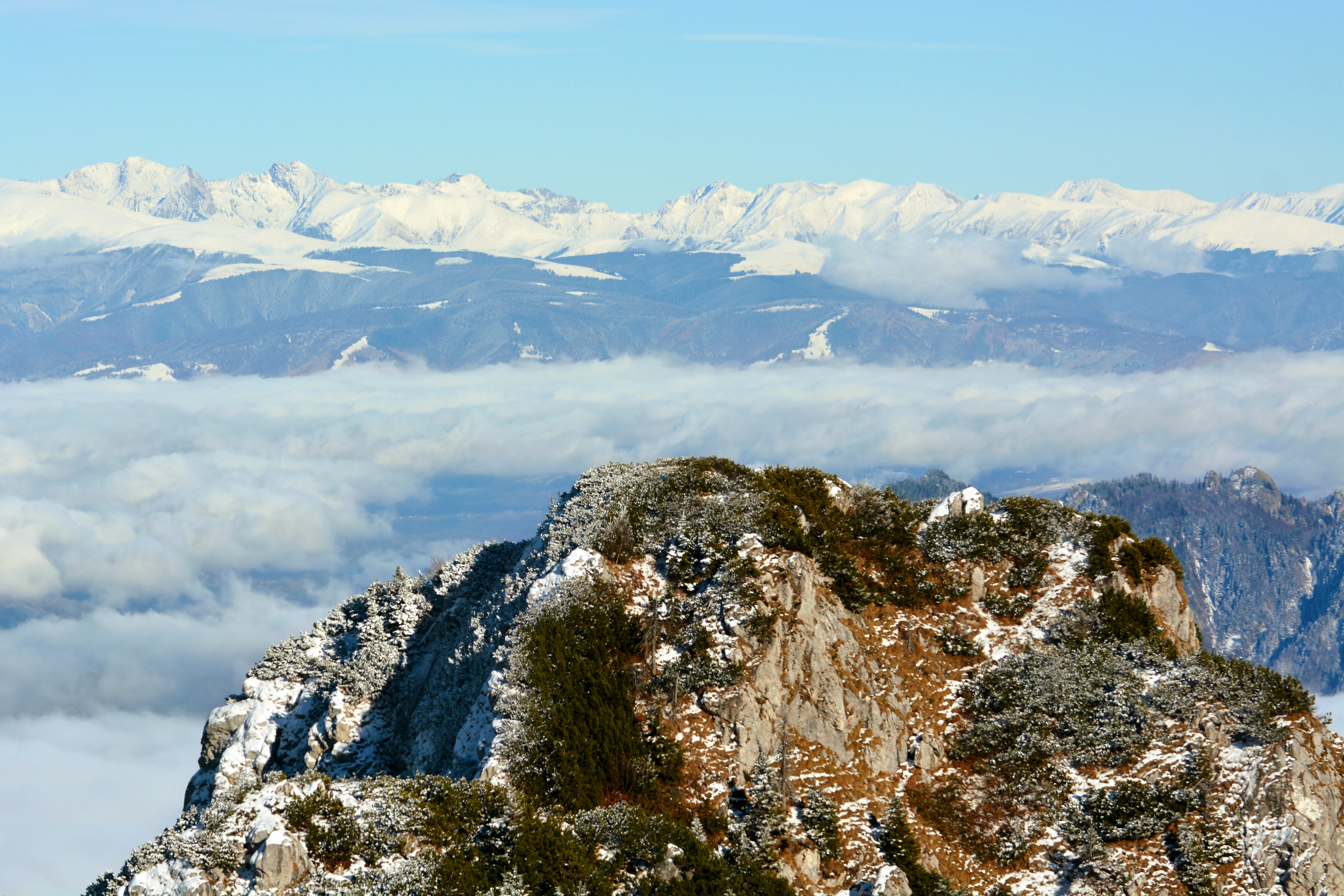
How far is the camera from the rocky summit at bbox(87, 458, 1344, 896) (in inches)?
1656

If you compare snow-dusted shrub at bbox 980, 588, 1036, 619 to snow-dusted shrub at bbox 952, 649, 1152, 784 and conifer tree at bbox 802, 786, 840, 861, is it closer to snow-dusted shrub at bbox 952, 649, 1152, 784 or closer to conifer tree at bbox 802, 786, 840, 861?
snow-dusted shrub at bbox 952, 649, 1152, 784

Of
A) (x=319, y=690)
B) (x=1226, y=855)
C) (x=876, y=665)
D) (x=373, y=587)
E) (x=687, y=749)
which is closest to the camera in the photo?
(x=1226, y=855)

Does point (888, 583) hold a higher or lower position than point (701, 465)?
lower

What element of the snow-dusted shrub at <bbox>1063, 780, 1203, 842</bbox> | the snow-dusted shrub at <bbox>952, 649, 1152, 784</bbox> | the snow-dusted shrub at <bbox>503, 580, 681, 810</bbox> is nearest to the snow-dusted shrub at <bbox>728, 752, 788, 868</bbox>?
the snow-dusted shrub at <bbox>503, 580, 681, 810</bbox>

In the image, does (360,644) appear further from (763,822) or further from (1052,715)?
(1052,715)

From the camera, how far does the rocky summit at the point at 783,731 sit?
4206 cm

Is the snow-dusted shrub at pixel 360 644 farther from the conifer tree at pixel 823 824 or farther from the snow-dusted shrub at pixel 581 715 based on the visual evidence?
the conifer tree at pixel 823 824

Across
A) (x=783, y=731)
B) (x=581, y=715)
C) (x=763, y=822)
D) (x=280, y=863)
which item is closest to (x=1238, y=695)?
(x=783, y=731)

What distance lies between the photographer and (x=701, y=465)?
7044 centimetres

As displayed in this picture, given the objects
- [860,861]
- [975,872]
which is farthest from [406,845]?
[975,872]

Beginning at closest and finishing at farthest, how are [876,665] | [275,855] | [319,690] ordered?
[275,855] → [876,665] → [319,690]

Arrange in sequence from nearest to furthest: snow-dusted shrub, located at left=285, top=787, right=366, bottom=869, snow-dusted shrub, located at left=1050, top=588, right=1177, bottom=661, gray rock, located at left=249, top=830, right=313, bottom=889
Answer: gray rock, located at left=249, top=830, right=313, bottom=889 < snow-dusted shrub, located at left=285, top=787, right=366, bottom=869 < snow-dusted shrub, located at left=1050, top=588, right=1177, bottom=661

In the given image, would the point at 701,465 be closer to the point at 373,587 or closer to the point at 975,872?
the point at 373,587

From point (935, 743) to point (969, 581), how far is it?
11.8 m
